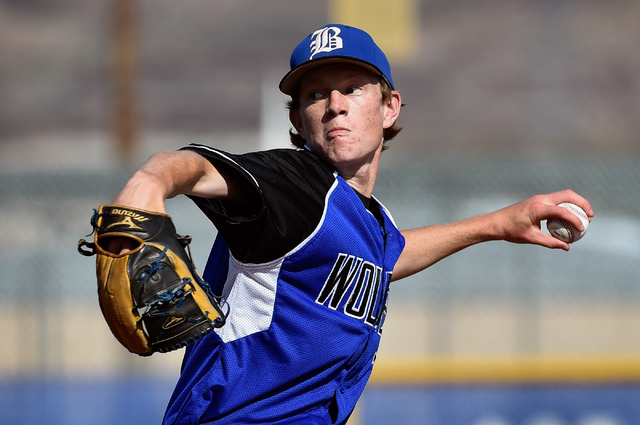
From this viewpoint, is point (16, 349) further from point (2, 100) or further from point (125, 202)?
point (2, 100)

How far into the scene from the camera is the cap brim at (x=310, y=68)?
8.37 feet

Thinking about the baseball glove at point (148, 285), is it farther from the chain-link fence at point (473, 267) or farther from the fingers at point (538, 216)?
the chain-link fence at point (473, 267)

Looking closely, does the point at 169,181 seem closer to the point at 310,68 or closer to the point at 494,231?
the point at 310,68

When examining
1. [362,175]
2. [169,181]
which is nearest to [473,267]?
[362,175]

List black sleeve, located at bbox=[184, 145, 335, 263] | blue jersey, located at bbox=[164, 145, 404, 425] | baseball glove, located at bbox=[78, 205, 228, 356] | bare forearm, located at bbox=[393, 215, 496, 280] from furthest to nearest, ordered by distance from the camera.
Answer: bare forearm, located at bbox=[393, 215, 496, 280]
blue jersey, located at bbox=[164, 145, 404, 425]
black sleeve, located at bbox=[184, 145, 335, 263]
baseball glove, located at bbox=[78, 205, 228, 356]

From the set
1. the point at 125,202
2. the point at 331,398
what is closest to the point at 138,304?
the point at 125,202

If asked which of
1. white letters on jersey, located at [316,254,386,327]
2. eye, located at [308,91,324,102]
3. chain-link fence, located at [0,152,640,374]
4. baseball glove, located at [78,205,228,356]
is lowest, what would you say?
baseball glove, located at [78,205,228,356]

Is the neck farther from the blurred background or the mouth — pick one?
the blurred background

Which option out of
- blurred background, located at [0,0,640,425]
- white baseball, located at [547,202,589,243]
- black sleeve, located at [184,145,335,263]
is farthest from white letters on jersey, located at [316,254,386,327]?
blurred background, located at [0,0,640,425]

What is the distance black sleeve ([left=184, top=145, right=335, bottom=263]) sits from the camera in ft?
6.70

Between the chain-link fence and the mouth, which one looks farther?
the chain-link fence

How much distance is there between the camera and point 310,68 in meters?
2.62

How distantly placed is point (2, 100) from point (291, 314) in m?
26.1

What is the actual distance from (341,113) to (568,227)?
101 cm
